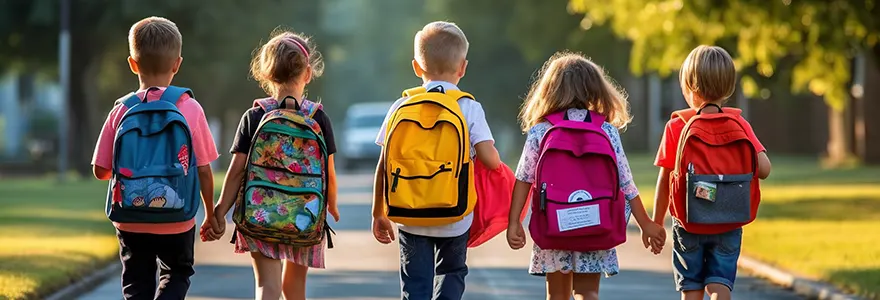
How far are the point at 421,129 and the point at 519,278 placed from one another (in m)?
5.77

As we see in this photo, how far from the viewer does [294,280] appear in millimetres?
7039

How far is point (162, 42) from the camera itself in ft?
22.0

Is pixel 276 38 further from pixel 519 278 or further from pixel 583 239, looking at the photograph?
pixel 519 278

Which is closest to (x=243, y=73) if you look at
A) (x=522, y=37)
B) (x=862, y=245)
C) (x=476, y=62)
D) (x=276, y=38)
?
(x=522, y=37)

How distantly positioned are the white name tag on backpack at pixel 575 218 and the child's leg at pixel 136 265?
173 centimetres

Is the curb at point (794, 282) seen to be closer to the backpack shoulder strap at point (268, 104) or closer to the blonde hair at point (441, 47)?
the blonde hair at point (441, 47)

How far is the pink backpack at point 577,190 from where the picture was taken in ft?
22.0

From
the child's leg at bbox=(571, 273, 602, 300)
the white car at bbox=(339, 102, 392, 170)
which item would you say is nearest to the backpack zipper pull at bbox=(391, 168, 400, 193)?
the child's leg at bbox=(571, 273, 602, 300)

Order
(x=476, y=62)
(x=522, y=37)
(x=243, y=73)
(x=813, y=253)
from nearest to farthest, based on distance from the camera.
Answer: (x=813, y=253)
(x=522, y=37)
(x=243, y=73)
(x=476, y=62)

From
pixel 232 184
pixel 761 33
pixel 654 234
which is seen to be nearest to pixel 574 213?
pixel 654 234

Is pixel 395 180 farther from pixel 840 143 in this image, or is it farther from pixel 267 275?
pixel 840 143

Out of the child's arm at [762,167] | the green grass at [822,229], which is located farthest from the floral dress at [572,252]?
the green grass at [822,229]

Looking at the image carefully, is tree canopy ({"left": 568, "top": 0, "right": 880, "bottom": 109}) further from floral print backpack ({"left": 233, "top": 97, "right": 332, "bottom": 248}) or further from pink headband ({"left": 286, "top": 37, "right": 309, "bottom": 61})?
floral print backpack ({"left": 233, "top": 97, "right": 332, "bottom": 248})

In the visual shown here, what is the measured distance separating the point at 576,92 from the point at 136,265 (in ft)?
6.63
